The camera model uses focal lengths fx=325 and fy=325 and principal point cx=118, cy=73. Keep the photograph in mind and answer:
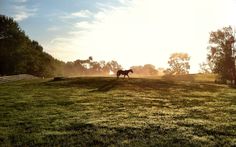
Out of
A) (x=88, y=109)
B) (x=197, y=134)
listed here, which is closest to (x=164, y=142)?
(x=197, y=134)

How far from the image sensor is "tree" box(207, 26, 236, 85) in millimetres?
82688

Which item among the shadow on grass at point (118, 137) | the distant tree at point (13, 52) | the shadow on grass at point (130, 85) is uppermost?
the distant tree at point (13, 52)

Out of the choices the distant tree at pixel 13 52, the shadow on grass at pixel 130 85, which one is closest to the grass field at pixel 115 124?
the shadow on grass at pixel 130 85

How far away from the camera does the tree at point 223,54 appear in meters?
82.7

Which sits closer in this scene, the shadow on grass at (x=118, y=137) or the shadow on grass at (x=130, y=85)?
the shadow on grass at (x=118, y=137)

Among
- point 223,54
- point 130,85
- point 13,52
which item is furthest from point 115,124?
point 13,52

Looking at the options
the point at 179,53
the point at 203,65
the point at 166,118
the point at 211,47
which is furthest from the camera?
the point at 179,53

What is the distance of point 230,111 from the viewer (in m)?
29.2

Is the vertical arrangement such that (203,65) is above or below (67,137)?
above

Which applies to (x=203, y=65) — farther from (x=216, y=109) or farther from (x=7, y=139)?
(x=7, y=139)

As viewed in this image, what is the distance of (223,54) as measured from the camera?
278 feet

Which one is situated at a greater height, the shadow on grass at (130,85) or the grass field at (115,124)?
the shadow on grass at (130,85)

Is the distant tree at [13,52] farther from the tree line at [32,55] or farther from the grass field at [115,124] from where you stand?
the grass field at [115,124]

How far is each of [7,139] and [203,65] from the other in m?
81.0
